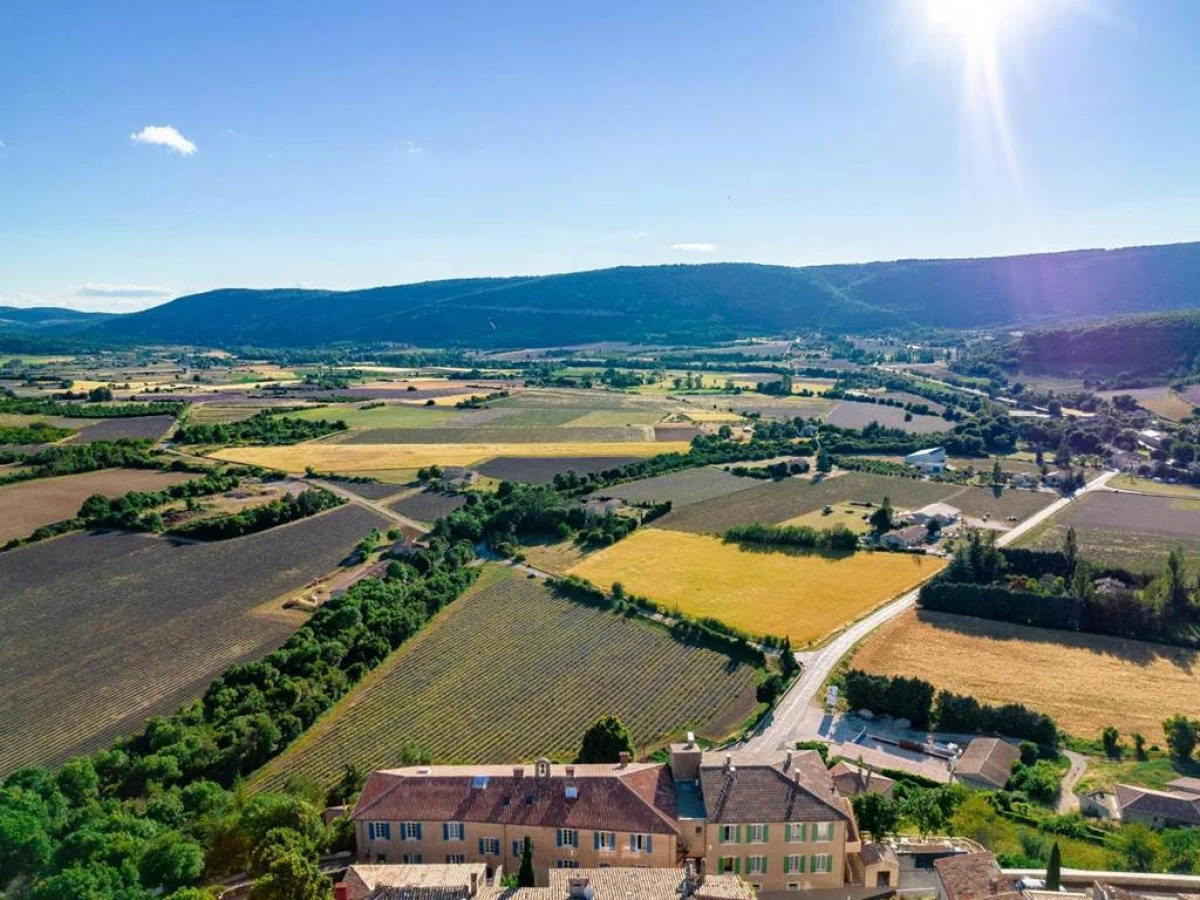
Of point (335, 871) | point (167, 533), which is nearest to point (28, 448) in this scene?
point (167, 533)

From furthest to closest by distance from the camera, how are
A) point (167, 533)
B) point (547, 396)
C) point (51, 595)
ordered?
point (547, 396) → point (167, 533) → point (51, 595)

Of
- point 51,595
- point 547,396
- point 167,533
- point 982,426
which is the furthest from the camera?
Answer: point 547,396

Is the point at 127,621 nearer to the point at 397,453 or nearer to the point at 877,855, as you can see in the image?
the point at 877,855

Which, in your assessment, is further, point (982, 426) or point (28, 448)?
point (982, 426)

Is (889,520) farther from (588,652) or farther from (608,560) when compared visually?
(588,652)

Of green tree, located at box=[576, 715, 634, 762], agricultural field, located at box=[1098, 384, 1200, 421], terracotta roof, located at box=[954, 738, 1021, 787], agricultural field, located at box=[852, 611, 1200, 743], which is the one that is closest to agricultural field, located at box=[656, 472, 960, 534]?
agricultural field, located at box=[852, 611, 1200, 743]

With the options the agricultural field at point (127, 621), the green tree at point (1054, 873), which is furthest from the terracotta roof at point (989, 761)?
the agricultural field at point (127, 621)
